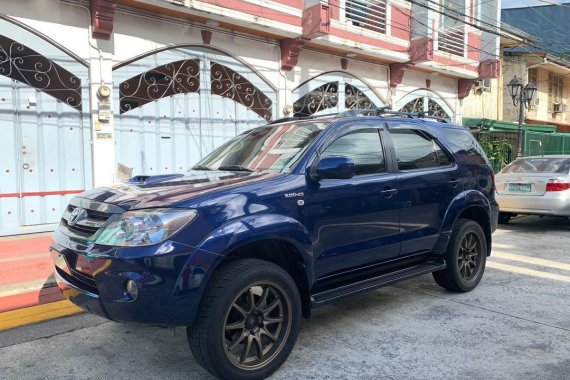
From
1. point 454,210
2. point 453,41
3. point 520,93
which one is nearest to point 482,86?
point 453,41

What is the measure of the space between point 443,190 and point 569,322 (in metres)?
1.64

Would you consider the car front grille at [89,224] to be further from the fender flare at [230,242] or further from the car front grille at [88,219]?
the fender flare at [230,242]

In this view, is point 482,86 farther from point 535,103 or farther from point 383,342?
point 383,342

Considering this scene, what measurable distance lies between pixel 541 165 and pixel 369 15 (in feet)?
21.2

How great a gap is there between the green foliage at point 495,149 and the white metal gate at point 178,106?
10707 millimetres

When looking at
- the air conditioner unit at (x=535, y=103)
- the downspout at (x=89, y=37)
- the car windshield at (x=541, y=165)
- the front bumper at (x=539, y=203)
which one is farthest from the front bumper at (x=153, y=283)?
the air conditioner unit at (x=535, y=103)

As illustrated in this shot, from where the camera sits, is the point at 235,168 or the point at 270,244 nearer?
the point at 270,244

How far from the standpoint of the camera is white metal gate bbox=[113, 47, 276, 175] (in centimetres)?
939

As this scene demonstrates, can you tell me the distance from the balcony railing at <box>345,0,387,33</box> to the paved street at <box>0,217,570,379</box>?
9.65 m

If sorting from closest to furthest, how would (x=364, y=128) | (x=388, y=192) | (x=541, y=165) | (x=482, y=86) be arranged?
(x=388, y=192), (x=364, y=128), (x=541, y=165), (x=482, y=86)

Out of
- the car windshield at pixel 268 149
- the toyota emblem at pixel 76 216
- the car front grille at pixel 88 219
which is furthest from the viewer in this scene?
the car windshield at pixel 268 149

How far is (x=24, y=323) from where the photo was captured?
14.9ft

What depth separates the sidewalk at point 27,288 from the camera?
4.74 metres

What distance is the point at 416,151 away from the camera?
4.77 meters
